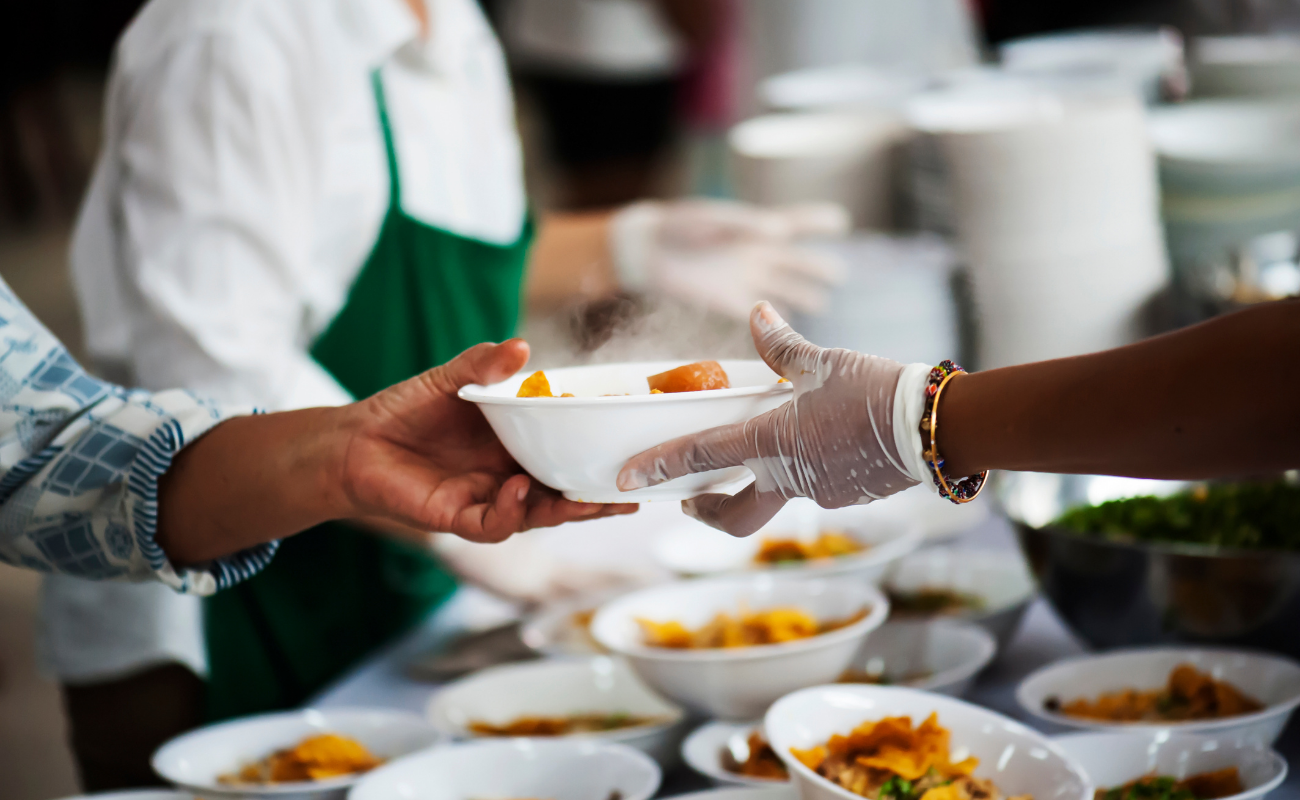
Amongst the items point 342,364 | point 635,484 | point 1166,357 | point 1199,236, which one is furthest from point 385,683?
point 1199,236

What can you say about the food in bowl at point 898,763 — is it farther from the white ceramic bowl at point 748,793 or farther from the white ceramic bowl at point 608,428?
the white ceramic bowl at point 608,428

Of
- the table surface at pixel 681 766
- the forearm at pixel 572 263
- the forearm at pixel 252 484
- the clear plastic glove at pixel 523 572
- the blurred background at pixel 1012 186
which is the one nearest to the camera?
the forearm at pixel 252 484

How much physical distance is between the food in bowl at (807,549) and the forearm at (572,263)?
0.64 meters

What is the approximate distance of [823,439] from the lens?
28.5 inches

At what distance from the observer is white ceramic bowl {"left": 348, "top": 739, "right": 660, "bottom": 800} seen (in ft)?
3.05

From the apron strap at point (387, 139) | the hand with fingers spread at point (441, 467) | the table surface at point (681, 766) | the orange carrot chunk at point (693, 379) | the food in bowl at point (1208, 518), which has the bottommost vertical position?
the table surface at point (681, 766)

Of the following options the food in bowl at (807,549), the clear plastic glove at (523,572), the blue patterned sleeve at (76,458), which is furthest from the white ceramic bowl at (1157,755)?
the blue patterned sleeve at (76,458)

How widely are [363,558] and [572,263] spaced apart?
65 centimetres

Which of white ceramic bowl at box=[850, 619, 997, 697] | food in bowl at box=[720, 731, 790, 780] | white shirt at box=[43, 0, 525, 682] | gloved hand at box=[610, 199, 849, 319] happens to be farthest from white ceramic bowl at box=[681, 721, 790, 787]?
gloved hand at box=[610, 199, 849, 319]

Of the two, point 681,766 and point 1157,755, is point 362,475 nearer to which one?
point 681,766

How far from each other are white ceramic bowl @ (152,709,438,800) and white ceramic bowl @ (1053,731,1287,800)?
22.7 inches

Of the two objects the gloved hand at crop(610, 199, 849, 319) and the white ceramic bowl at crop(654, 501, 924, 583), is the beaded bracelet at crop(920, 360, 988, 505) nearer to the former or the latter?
the white ceramic bowl at crop(654, 501, 924, 583)

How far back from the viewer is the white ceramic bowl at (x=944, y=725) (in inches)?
31.4

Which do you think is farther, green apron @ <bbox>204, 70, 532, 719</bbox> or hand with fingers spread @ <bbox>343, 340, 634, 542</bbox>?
green apron @ <bbox>204, 70, 532, 719</bbox>
